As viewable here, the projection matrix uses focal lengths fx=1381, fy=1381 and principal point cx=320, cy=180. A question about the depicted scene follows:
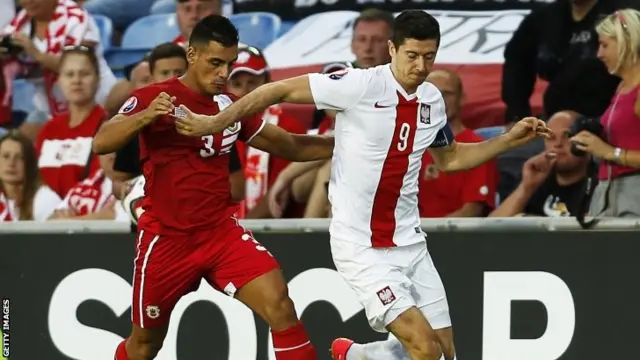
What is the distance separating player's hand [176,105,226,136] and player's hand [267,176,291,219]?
2.59m

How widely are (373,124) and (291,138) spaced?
79cm

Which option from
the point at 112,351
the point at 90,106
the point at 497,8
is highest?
the point at 497,8

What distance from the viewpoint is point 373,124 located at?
6984mm

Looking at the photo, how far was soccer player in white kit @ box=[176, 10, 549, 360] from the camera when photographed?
6871mm

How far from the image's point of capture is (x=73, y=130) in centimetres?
1030

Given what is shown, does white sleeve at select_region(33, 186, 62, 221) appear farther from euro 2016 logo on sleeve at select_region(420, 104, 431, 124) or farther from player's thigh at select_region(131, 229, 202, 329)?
euro 2016 logo on sleeve at select_region(420, 104, 431, 124)

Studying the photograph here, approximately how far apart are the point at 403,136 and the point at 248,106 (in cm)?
85

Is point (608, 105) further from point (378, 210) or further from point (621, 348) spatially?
point (378, 210)

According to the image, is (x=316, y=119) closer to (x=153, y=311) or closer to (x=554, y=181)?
(x=554, y=181)

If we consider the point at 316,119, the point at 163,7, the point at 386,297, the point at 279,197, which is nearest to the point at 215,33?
the point at 386,297

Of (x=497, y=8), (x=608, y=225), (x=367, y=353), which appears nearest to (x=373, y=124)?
(x=367, y=353)

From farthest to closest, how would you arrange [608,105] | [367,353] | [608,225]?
[608,105] < [608,225] < [367,353]

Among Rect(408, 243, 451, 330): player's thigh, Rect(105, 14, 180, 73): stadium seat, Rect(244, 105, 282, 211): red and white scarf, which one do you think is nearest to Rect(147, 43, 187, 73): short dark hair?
Rect(244, 105, 282, 211): red and white scarf

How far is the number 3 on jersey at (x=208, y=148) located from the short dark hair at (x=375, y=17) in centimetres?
258
